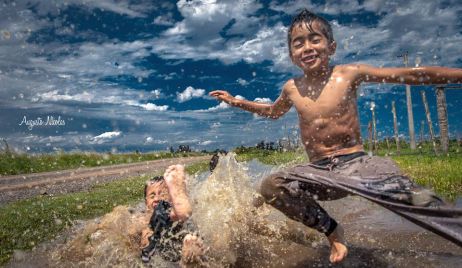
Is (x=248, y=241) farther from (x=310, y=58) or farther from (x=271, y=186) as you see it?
(x=310, y=58)

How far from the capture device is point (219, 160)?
685 cm

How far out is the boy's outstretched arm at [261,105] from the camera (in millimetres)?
4566

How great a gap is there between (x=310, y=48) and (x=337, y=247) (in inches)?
67.7

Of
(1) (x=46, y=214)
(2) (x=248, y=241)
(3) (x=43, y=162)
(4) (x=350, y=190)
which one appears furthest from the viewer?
(3) (x=43, y=162)

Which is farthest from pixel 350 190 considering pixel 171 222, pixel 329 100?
pixel 171 222

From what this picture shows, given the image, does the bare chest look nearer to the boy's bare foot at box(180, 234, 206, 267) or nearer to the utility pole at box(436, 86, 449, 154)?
the boy's bare foot at box(180, 234, 206, 267)

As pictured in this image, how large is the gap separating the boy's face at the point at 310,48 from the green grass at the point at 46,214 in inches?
159

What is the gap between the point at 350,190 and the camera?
350 centimetres

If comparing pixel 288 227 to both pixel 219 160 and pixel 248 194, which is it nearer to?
pixel 248 194

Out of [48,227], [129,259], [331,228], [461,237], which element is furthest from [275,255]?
[48,227]

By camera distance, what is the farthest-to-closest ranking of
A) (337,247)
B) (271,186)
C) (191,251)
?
(191,251) < (271,186) < (337,247)

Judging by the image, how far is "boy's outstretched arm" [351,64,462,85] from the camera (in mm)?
3373

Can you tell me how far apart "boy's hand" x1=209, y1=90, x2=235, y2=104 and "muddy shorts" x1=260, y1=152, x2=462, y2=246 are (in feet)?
4.29

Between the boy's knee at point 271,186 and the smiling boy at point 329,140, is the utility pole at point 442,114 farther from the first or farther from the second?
the boy's knee at point 271,186
